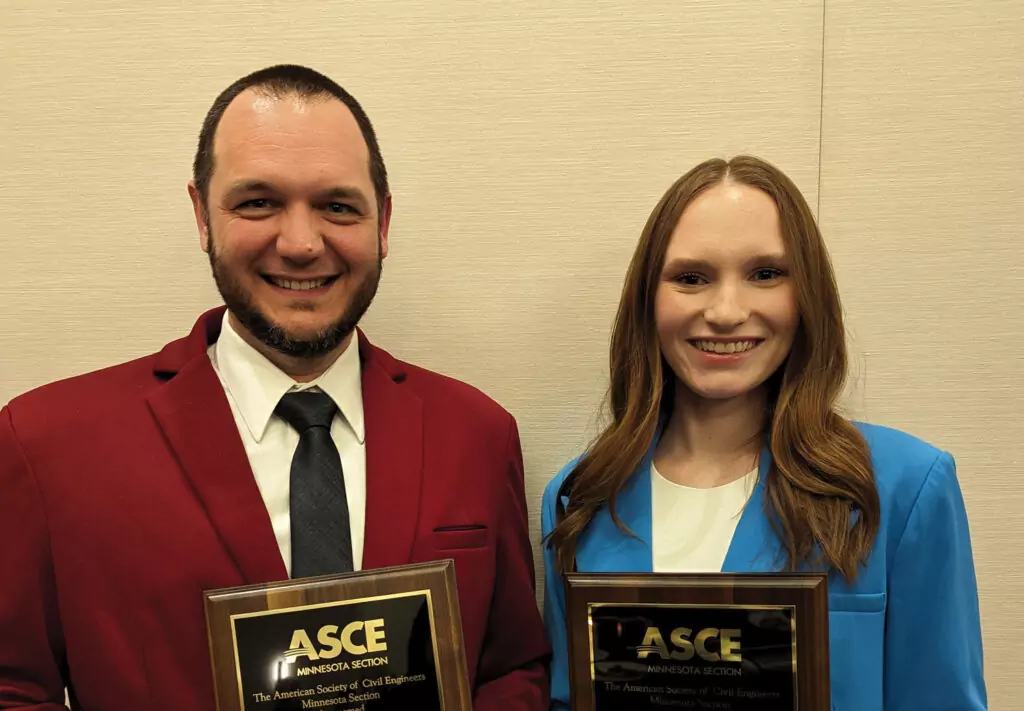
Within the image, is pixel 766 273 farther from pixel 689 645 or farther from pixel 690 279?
pixel 689 645

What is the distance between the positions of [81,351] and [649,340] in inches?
51.0

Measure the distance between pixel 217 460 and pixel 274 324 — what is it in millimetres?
238

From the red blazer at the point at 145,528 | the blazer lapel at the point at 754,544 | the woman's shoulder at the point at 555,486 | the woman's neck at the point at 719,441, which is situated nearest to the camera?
the red blazer at the point at 145,528

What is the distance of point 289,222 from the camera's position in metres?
1.48

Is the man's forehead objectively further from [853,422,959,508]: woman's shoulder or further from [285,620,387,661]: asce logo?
[853,422,959,508]: woman's shoulder

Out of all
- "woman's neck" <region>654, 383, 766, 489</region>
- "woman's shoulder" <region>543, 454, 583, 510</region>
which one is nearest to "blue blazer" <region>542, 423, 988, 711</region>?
"woman's neck" <region>654, 383, 766, 489</region>

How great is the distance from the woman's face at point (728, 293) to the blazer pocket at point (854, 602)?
367 millimetres

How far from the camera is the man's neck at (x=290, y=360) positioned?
5.07 feet

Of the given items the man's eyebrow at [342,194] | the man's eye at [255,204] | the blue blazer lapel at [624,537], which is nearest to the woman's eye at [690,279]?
the blue blazer lapel at [624,537]

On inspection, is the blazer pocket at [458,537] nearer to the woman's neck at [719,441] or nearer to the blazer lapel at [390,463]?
Result: the blazer lapel at [390,463]

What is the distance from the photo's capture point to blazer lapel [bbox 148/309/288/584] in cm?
139

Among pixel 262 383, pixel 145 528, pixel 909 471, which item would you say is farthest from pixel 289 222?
pixel 909 471

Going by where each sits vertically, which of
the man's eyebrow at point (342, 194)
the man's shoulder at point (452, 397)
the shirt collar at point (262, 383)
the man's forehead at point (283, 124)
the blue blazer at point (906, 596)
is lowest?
the blue blazer at point (906, 596)

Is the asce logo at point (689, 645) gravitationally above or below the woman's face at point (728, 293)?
below
